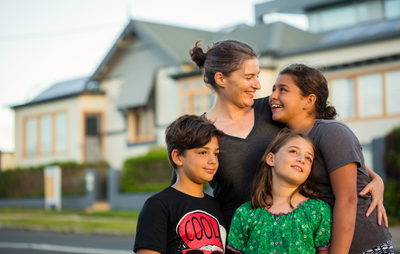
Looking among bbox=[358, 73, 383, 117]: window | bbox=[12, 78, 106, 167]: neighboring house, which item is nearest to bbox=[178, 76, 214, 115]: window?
bbox=[12, 78, 106, 167]: neighboring house

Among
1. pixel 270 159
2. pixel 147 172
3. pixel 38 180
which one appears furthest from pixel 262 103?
pixel 38 180

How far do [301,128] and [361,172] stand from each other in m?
0.52

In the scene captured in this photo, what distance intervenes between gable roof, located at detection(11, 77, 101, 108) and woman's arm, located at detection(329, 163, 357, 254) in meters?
23.5

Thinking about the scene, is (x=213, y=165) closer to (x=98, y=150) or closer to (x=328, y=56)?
(x=328, y=56)

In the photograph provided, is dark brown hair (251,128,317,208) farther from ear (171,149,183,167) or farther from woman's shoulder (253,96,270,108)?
ear (171,149,183,167)

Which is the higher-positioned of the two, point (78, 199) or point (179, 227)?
point (179, 227)

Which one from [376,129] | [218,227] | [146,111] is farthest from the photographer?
[146,111]

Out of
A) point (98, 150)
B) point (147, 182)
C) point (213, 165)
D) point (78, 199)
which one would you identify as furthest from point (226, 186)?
point (98, 150)

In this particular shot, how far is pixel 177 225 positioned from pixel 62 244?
9.06 metres

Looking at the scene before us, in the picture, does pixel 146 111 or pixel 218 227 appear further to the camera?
pixel 146 111

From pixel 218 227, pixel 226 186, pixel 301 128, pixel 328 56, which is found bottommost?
pixel 218 227

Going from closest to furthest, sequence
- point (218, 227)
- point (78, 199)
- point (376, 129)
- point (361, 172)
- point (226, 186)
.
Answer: point (361, 172)
point (218, 227)
point (226, 186)
point (376, 129)
point (78, 199)

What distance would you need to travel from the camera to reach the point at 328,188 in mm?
3018

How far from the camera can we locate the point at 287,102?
10.9ft
